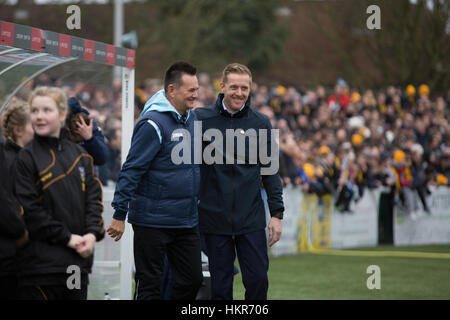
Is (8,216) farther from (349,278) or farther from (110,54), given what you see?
(349,278)

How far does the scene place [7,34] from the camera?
5.64 meters

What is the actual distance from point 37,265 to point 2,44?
166 cm

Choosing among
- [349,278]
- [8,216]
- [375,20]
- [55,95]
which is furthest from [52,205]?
[349,278]

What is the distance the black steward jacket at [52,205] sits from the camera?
5016 mm

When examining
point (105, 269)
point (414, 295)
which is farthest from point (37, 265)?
point (414, 295)

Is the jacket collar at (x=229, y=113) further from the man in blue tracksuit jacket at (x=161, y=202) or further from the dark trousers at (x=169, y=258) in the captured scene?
the dark trousers at (x=169, y=258)

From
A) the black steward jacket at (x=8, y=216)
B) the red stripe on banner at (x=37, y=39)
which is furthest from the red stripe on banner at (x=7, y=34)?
the black steward jacket at (x=8, y=216)

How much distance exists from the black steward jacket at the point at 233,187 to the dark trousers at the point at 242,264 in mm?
88

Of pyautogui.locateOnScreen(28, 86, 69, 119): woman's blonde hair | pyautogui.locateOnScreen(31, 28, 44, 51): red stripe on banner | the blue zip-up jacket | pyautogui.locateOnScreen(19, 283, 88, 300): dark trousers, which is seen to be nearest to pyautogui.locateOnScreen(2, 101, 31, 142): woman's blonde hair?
pyautogui.locateOnScreen(31, 28, 44, 51): red stripe on banner

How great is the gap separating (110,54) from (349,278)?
5.88 metres

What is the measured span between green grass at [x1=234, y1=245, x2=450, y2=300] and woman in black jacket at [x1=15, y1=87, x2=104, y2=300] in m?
4.15

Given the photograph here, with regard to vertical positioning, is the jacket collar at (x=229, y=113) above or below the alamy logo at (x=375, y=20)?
below

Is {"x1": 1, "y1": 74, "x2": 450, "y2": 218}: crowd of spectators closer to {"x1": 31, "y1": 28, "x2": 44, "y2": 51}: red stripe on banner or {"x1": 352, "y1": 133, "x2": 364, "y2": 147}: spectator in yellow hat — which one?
{"x1": 352, "y1": 133, "x2": 364, "y2": 147}: spectator in yellow hat

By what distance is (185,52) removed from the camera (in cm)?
3011
